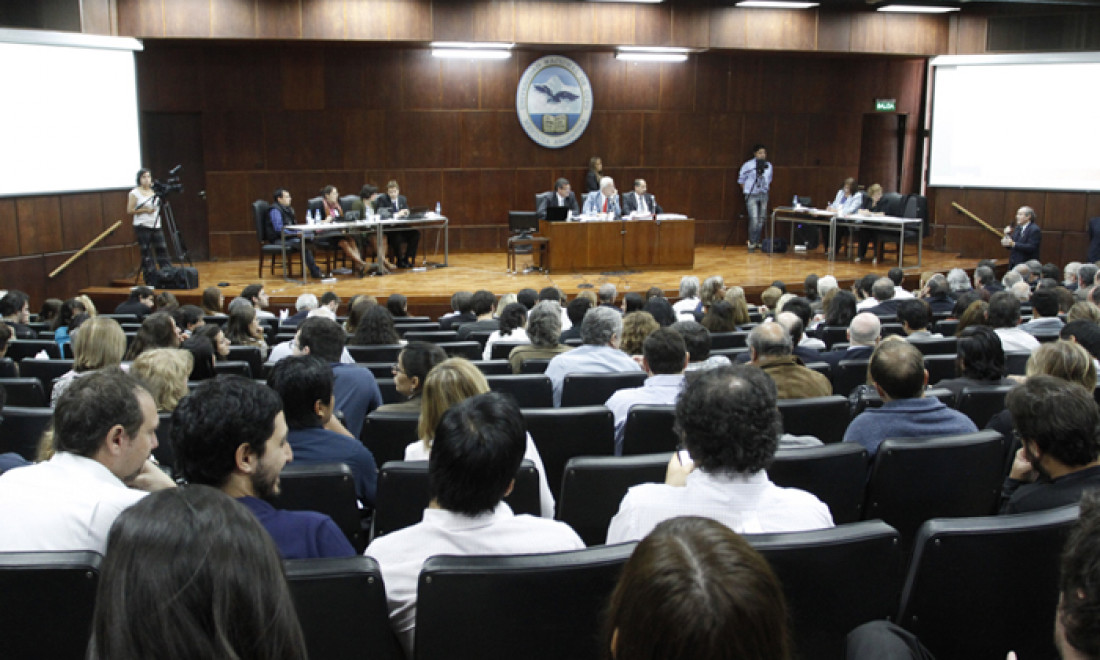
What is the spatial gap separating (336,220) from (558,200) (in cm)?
282

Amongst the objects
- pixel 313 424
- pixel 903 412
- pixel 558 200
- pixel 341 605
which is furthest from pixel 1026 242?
pixel 341 605

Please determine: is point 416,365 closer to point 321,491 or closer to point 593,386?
point 593,386

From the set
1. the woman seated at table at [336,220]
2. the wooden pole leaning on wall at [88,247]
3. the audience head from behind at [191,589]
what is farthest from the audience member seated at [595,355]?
the wooden pole leaning on wall at [88,247]

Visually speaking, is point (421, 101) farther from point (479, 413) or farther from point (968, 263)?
point (479, 413)

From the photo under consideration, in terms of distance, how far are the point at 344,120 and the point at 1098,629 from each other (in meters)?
12.6

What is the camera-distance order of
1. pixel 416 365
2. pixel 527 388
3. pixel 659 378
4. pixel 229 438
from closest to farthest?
1. pixel 229 438
2. pixel 416 365
3. pixel 659 378
4. pixel 527 388

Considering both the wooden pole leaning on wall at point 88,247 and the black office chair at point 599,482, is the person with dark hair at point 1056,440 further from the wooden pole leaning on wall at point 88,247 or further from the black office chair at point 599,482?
the wooden pole leaning on wall at point 88,247

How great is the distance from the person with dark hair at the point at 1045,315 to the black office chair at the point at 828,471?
337cm

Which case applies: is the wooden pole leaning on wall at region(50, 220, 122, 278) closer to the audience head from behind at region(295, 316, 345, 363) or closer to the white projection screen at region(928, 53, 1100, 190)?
the audience head from behind at region(295, 316, 345, 363)

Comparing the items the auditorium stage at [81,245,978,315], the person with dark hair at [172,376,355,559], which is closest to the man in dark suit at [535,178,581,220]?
the auditorium stage at [81,245,978,315]

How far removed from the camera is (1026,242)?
11.1 meters

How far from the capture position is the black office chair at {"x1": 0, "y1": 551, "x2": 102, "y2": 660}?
5.56 feet

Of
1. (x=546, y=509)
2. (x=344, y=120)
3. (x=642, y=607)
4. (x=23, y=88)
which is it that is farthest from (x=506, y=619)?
(x=344, y=120)

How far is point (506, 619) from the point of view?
67.9 inches
